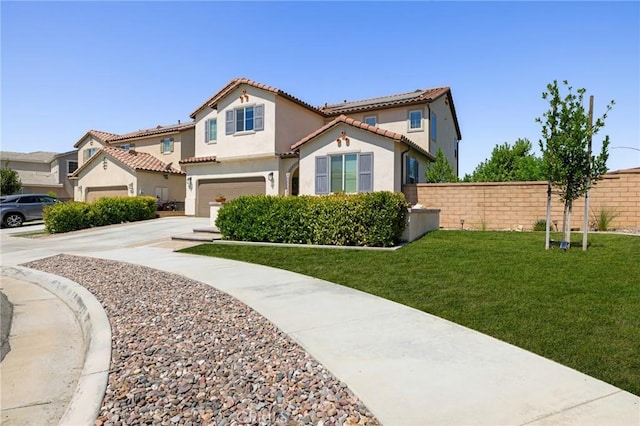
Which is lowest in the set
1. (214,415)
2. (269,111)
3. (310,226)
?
(214,415)

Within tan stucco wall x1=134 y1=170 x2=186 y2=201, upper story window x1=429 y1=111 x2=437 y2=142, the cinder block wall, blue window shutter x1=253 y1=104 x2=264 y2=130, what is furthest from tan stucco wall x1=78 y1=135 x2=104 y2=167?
the cinder block wall

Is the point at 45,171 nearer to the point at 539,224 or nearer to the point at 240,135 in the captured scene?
the point at 240,135

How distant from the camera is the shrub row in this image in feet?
64.7

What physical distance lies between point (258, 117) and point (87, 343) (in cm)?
1848

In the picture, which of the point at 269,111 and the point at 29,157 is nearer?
the point at 269,111

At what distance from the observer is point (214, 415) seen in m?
3.03

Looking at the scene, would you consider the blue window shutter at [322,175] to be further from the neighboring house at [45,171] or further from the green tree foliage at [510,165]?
the neighboring house at [45,171]

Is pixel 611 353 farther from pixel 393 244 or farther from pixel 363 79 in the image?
pixel 363 79

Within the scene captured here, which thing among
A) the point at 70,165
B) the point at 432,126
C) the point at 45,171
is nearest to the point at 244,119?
the point at 432,126

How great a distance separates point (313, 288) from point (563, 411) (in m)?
4.72

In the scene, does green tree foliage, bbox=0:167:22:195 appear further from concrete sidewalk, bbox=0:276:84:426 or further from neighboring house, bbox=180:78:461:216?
concrete sidewalk, bbox=0:276:84:426

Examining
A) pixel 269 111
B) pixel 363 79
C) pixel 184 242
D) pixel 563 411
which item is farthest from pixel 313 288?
pixel 269 111

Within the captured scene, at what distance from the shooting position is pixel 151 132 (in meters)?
31.8

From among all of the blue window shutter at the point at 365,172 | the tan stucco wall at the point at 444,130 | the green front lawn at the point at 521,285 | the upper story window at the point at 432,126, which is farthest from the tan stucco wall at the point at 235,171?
the green front lawn at the point at 521,285
